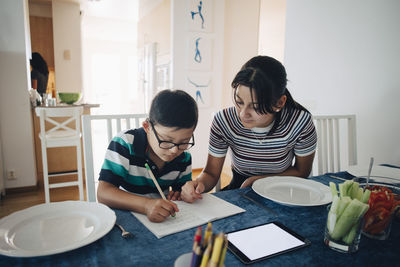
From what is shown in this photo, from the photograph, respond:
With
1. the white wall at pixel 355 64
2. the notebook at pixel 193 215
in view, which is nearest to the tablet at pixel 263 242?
the notebook at pixel 193 215

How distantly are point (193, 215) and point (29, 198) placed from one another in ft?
8.63

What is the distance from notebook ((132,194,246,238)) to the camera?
72 cm

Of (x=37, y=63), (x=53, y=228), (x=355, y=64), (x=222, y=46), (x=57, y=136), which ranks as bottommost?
(x=57, y=136)

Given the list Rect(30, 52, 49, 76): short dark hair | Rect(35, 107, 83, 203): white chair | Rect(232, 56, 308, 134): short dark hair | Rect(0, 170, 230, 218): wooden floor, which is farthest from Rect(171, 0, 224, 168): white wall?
Rect(232, 56, 308, 134): short dark hair

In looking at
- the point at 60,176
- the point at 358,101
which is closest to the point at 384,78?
the point at 358,101

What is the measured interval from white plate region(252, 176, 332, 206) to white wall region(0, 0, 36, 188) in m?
2.78

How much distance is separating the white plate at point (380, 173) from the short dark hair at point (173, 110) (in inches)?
32.3

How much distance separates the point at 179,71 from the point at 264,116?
2473 millimetres

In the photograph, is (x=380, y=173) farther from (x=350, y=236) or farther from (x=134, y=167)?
(x=134, y=167)

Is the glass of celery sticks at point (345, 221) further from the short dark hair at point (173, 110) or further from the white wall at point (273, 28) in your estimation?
the white wall at point (273, 28)

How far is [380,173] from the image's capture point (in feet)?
4.17

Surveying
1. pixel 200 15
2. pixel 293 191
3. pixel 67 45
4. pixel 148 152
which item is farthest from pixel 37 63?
pixel 293 191

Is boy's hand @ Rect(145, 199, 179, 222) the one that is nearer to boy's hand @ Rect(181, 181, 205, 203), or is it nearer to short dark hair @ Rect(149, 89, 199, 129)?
boy's hand @ Rect(181, 181, 205, 203)

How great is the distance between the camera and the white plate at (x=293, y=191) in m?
0.90
